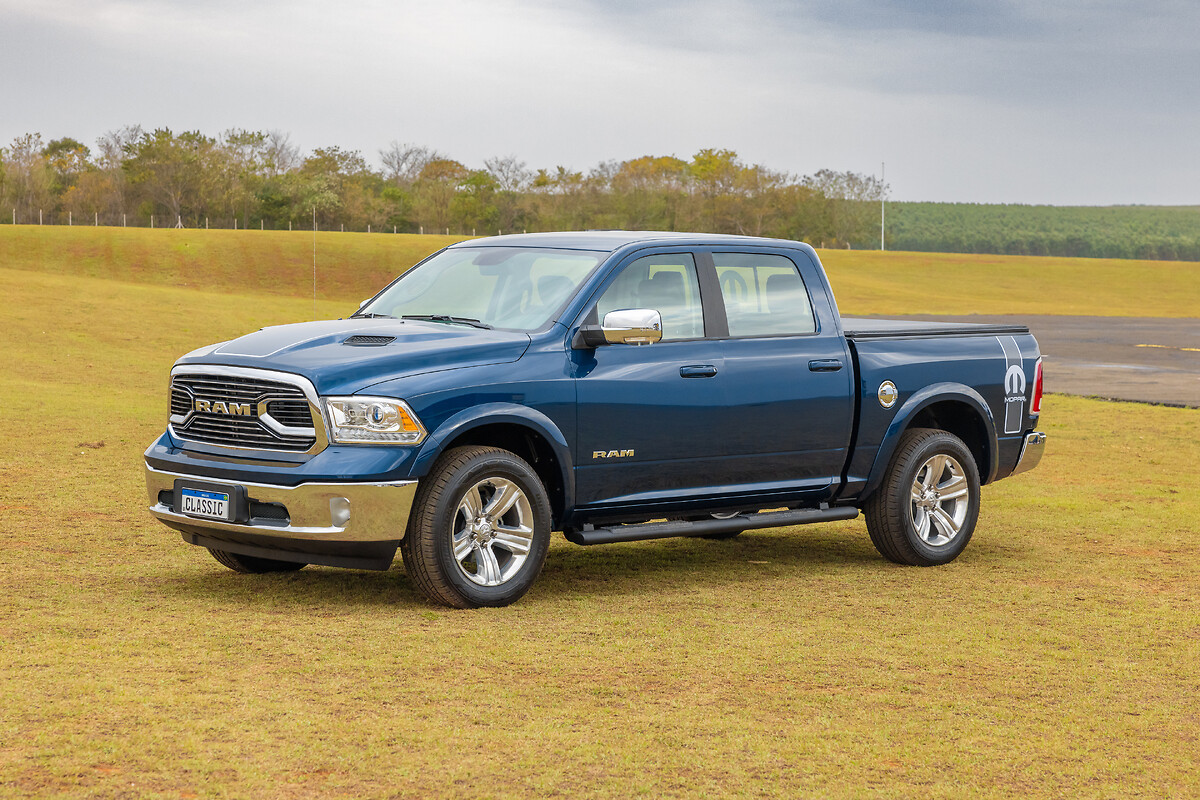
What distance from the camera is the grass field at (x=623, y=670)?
4.75m

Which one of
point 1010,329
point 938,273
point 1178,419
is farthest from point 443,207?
point 1010,329

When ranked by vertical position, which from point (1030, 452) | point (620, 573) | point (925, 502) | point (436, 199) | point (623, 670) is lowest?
point (620, 573)

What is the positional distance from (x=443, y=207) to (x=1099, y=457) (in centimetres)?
11411

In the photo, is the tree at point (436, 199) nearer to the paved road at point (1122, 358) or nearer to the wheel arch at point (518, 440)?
the paved road at point (1122, 358)

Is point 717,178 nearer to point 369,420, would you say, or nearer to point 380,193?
point 380,193

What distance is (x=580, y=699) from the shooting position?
5.63 m

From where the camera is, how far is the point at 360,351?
7.17 meters

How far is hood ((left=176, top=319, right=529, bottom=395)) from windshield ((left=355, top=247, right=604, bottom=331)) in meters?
0.28

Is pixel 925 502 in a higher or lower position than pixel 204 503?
lower

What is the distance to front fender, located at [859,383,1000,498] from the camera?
8.91 meters

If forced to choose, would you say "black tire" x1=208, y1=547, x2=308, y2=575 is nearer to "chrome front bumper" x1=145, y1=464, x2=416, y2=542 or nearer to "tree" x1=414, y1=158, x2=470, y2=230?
"chrome front bumper" x1=145, y1=464, x2=416, y2=542

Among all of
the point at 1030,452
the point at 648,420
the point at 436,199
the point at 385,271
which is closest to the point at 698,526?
the point at 648,420

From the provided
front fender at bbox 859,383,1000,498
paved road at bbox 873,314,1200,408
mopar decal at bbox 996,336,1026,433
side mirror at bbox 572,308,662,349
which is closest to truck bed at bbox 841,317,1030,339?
mopar decal at bbox 996,336,1026,433

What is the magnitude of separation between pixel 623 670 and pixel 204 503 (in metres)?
2.39
